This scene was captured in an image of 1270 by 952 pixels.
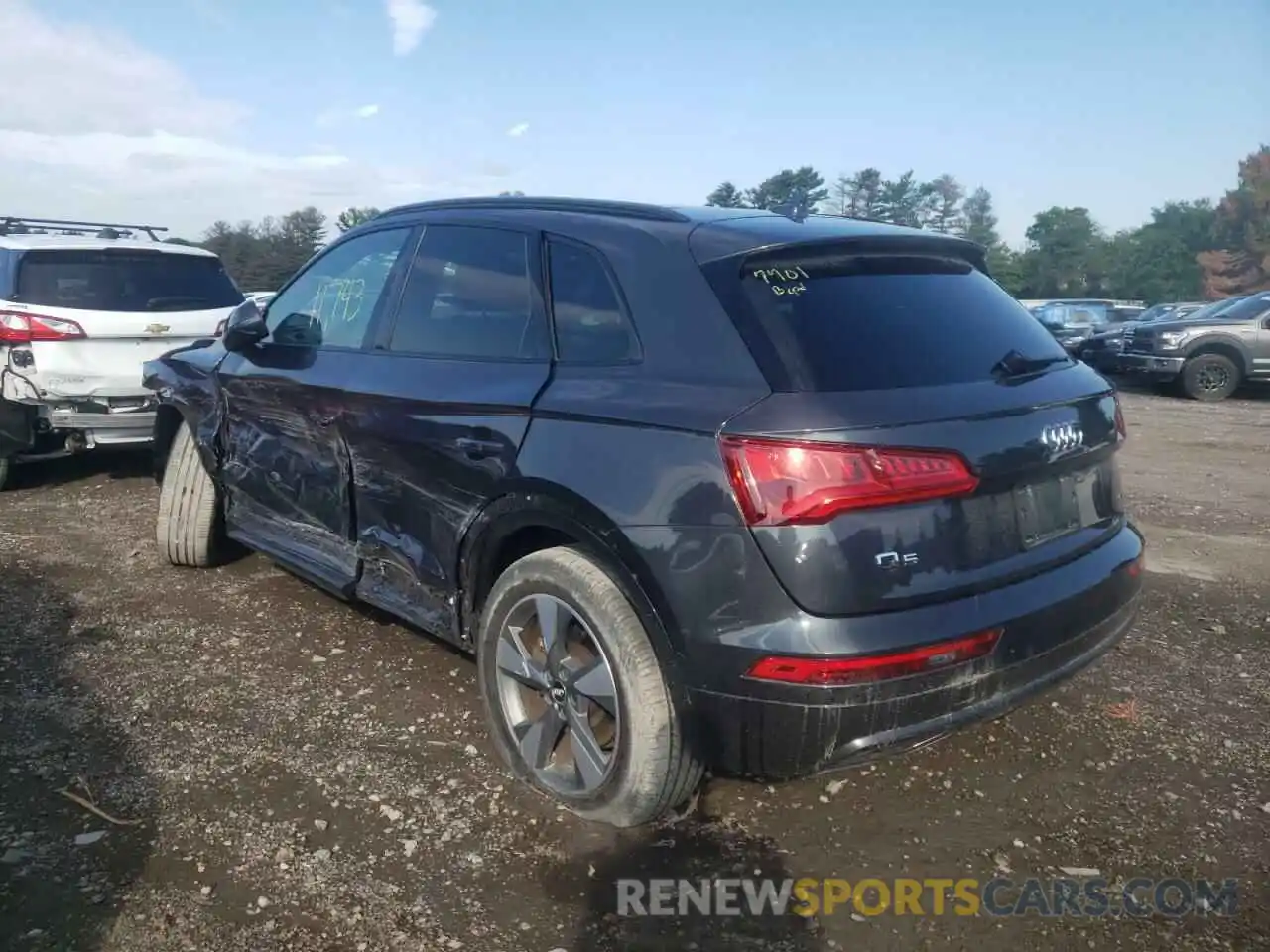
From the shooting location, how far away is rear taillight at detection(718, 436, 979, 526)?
7.68 ft

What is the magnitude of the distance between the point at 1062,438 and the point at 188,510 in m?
4.09

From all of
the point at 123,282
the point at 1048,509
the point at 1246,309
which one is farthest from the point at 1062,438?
the point at 1246,309

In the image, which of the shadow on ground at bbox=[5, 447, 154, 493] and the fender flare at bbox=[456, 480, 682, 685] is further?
the shadow on ground at bbox=[5, 447, 154, 493]

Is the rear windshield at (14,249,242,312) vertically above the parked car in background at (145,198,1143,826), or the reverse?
the rear windshield at (14,249,242,312)

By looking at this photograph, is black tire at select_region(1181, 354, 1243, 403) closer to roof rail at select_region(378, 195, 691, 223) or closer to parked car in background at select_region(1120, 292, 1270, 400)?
parked car in background at select_region(1120, 292, 1270, 400)

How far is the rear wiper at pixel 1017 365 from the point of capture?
2.80 meters

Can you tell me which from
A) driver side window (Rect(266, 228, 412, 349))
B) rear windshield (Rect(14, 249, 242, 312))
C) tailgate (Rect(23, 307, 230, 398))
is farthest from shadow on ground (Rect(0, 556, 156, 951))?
rear windshield (Rect(14, 249, 242, 312))

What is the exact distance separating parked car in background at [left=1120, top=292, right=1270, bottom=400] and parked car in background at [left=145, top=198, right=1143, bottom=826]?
13117 mm

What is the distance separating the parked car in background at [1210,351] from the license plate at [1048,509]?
13.4m

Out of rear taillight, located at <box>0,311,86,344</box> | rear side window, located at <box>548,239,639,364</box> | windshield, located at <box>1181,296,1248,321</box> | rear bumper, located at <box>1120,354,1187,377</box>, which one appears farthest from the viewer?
windshield, located at <box>1181,296,1248,321</box>

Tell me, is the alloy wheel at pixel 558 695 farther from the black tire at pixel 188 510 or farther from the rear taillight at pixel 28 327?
the rear taillight at pixel 28 327

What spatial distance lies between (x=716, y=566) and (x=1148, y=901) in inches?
55.8

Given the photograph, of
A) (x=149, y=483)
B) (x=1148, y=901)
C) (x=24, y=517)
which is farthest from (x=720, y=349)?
(x=149, y=483)

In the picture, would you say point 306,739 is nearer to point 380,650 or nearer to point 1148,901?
point 380,650
